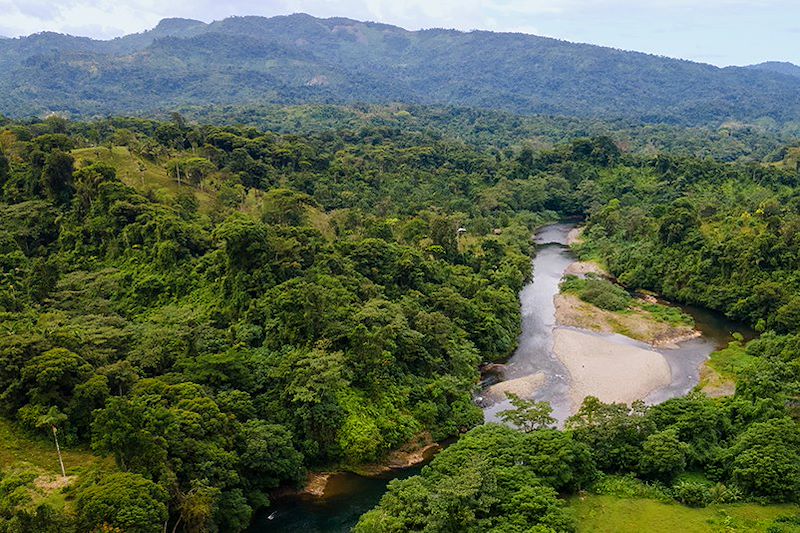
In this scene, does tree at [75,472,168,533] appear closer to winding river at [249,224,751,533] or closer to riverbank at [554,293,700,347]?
winding river at [249,224,751,533]

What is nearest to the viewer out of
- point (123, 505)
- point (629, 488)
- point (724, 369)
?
point (123, 505)

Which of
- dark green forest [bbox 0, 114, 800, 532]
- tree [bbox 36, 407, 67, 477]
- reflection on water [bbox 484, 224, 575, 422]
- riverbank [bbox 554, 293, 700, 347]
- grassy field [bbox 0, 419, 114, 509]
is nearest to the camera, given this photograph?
grassy field [bbox 0, 419, 114, 509]

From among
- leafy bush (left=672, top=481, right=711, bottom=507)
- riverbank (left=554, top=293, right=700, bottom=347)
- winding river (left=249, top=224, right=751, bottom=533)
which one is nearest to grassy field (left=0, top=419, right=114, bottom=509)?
winding river (left=249, top=224, right=751, bottom=533)

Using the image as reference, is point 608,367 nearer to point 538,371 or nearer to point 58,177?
point 538,371

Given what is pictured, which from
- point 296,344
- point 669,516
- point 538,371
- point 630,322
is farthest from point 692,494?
point 630,322

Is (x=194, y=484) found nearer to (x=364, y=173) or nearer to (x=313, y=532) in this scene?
(x=313, y=532)

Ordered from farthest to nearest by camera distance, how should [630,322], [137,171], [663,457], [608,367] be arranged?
[137,171] < [630,322] < [608,367] < [663,457]

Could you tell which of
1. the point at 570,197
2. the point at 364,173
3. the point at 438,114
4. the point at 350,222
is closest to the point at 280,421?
the point at 350,222

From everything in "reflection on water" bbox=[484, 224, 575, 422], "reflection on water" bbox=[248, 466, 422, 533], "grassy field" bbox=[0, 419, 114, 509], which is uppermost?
"grassy field" bbox=[0, 419, 114, 509]

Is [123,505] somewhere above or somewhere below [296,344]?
below
